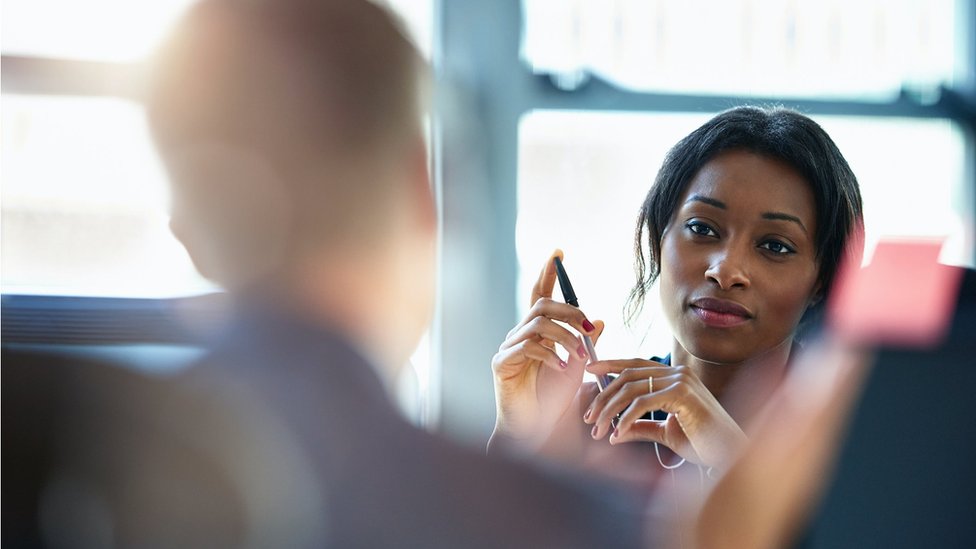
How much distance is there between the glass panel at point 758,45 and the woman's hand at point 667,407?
1.16m

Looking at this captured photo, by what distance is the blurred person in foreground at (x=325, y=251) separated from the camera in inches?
15.4

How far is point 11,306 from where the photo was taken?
19.1 inches

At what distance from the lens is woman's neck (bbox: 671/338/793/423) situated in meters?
1.29

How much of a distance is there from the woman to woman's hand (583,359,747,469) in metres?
0.10

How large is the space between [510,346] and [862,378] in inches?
31.5

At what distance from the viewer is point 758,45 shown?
84.4 inches

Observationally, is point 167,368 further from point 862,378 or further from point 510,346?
point 510,346

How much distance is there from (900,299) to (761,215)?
82 centimetres

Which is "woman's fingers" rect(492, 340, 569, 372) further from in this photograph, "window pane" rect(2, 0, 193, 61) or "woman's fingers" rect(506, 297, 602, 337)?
"window pane" rect(2, 0, 193, 61)

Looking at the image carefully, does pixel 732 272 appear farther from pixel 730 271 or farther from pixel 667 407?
pixel 667 407

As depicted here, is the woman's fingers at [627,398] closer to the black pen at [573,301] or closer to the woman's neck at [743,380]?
the black pen at [573,301]

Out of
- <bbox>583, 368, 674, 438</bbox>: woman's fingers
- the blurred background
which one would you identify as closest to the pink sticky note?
<bbox>583, 368, 674, 438</bbox>: woman's fingers

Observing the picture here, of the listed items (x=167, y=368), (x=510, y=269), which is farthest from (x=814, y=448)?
(x=510, y=269)

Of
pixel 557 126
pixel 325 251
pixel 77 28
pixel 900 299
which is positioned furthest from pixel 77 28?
pixel 900 299
